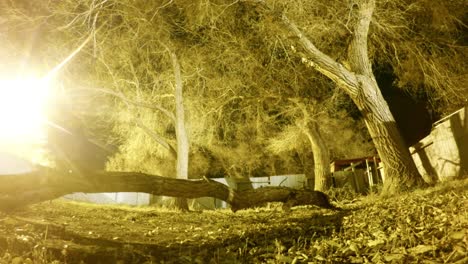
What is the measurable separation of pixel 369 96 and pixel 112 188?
5696 millimetres

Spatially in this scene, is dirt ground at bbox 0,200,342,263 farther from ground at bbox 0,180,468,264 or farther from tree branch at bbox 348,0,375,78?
tree branch at bbox 348,0,375,78

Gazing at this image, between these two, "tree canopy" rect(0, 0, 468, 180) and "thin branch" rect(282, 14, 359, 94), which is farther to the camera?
"tree canopy" rect(0, 0, 468, 180)

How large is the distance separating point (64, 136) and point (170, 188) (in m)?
8.84

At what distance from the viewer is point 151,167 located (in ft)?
71.5

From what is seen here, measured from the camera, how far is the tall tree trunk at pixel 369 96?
734 cm

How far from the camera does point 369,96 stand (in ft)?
25.4

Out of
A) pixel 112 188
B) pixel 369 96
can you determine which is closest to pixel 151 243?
pixel 112 188

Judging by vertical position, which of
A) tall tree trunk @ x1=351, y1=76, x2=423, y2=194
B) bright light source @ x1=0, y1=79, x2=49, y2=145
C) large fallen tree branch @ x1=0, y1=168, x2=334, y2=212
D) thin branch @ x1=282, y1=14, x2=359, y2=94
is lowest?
large fallen tree branch @ x1=0, y1=168, x2=334, y2=212

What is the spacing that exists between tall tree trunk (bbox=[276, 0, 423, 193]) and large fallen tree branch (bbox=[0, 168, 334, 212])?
84.0 inches

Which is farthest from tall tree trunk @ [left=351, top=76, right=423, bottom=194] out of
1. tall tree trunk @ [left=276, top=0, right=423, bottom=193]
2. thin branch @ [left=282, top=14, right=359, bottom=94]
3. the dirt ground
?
the dirt ground

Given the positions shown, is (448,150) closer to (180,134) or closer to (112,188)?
(112,188)

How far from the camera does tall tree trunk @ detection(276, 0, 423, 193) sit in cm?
734

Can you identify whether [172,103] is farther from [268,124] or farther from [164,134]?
[268,124]

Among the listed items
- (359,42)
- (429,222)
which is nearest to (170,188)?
(429,222)
